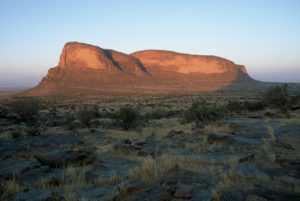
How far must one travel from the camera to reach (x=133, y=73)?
409 feet

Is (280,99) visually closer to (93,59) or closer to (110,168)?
(110,168)

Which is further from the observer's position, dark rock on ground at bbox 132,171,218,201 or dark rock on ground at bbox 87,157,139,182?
dark rock on ground at bbox 87,157,139,182

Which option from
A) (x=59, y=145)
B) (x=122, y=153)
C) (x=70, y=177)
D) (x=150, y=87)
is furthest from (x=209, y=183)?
(x=150, y=87)

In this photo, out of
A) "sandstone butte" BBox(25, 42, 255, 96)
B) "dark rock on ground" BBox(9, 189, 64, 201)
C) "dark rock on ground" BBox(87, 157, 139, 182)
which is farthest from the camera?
"sandstone butte" BBox(25, 42, 255, 96)

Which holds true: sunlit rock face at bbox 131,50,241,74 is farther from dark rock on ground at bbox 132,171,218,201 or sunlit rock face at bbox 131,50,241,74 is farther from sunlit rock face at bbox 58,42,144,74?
dark rock on ground at bbox 132,171,218,201

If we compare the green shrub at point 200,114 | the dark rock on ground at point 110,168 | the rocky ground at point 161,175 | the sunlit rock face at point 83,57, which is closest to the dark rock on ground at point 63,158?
the rocky ground at point 161,175

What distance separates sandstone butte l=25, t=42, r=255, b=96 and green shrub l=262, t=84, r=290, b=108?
2754 inches

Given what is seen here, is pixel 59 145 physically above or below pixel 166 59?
below

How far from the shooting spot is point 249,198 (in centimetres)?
428

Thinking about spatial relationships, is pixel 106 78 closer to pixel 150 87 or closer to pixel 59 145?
pixel 150 87

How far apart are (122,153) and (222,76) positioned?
128742 millimetres

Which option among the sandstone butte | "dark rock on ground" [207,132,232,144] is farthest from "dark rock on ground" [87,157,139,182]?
the sandstone butte

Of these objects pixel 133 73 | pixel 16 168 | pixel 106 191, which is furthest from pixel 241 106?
pixel 133 73

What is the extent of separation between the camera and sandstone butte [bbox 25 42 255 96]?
102000mm
